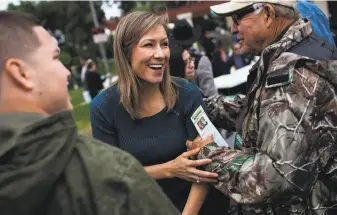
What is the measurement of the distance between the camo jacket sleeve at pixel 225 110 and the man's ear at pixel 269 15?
1.92 ft

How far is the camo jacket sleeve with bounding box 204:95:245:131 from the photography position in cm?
214

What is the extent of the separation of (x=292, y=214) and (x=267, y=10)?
0.92 m

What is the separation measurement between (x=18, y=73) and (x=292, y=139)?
3.22ft

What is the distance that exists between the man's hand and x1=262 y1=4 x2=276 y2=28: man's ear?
0.62 meters

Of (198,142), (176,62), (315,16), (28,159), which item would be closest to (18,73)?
(28,159)

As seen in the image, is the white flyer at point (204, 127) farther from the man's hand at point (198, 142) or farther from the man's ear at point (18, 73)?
the man's ear at point (18, 73)

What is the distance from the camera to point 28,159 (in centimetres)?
87

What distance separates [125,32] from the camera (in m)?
2.05

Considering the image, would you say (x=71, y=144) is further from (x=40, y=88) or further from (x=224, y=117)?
(x=224, y=117)

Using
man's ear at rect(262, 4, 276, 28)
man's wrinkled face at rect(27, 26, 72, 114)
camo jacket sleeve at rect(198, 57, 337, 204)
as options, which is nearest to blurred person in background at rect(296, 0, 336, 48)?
man's ear at rect(262, 4, 276, 28)

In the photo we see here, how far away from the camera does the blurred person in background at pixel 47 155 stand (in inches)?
34.5

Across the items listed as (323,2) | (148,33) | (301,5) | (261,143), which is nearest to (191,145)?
(261,143)

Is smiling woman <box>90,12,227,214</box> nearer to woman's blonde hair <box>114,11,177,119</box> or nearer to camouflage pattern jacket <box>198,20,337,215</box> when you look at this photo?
woman's blonde hair <box>114,11,177,119</box>

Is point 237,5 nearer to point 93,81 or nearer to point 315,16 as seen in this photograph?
point 315,16
